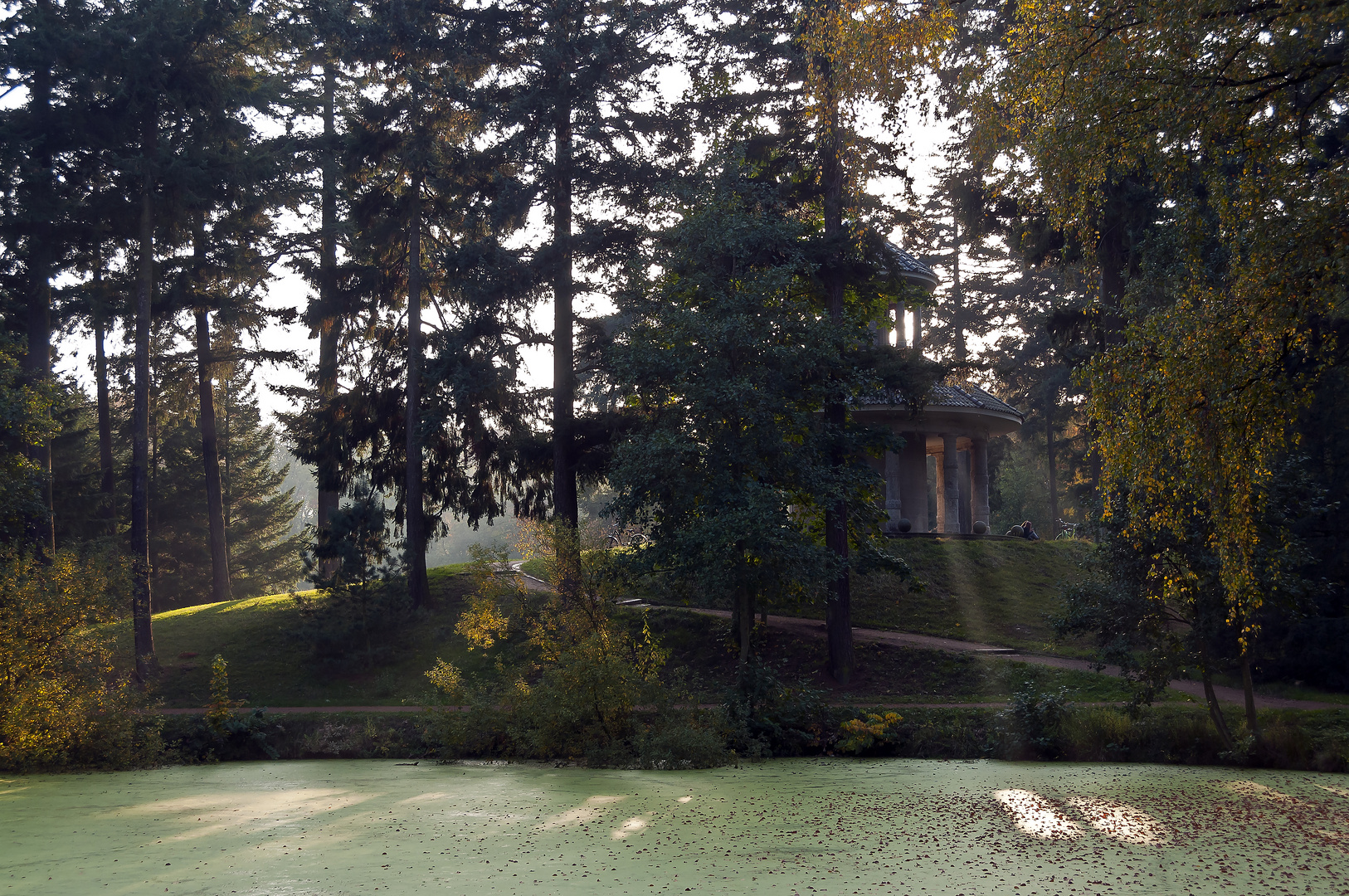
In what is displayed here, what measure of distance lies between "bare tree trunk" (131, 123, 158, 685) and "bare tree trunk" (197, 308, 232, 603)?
628cm

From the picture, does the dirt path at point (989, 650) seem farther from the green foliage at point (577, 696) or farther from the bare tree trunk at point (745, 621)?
the green foliage at point (577, 696)

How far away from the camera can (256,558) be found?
39375 mm

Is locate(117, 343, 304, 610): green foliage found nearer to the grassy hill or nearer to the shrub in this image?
the grassy hill

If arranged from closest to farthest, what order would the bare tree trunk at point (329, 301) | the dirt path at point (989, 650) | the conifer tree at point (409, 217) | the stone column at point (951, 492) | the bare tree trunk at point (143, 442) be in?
1. the dirt path at point (989, 650)
2. the bare tree trunk at point (143, 442)
3. the conifer tree at point (409, 217)
4. the bare tree trunk at point (329, 301)
5. the stone column at point (951, 492)

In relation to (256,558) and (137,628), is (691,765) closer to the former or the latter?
(137,628)

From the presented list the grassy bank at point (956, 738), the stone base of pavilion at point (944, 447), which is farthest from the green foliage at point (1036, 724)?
the stone base of pavilion at point (944, 447)

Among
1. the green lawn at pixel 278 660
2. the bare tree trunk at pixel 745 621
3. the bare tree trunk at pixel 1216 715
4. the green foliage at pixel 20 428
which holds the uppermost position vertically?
the green foliage at pixel 20 428

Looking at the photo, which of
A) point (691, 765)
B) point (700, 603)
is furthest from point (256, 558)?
point (691, 765)

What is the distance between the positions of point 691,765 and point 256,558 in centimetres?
3298

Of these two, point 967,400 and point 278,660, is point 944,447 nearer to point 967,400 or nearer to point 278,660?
point 967,400

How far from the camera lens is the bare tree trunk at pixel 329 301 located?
24.1 meters

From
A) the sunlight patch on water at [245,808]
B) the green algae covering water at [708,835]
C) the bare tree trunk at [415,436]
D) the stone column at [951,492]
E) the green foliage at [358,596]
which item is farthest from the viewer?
the stone column at [951,492]

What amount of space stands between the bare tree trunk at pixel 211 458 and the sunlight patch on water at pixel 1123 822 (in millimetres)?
25884

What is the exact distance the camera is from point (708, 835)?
696 centimetres
